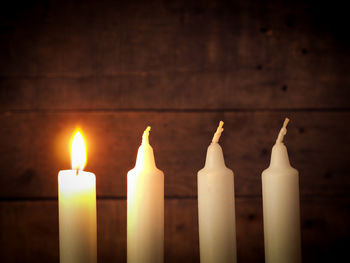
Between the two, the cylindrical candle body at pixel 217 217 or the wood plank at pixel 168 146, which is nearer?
the cylindrical candle body at pixel 217 217

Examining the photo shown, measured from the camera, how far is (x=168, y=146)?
74 cm

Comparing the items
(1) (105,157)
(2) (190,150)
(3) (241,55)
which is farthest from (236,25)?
(1) (105,157)

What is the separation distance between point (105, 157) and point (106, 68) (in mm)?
174

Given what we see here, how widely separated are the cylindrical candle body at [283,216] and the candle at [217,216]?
5 centimetres

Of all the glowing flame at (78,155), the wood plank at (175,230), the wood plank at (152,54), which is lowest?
the wood plank at (175,230)

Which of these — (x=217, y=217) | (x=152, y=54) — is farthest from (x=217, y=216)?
(x=152, y=54)

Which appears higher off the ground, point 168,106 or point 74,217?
point 168,106

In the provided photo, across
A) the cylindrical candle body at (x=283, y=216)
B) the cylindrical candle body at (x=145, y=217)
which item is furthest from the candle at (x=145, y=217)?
the cylindrical candle body at (x=283, y=216)

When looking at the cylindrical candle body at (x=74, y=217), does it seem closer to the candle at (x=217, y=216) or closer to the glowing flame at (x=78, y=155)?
the glowing flame at (x=78, y=155)

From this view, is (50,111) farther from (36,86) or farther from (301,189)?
A: (301,189)

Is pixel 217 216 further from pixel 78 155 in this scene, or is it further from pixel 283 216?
pixel 78 155

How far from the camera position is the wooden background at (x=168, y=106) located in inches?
28.9

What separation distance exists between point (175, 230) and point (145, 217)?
24cm

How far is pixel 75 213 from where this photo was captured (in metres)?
0.50
